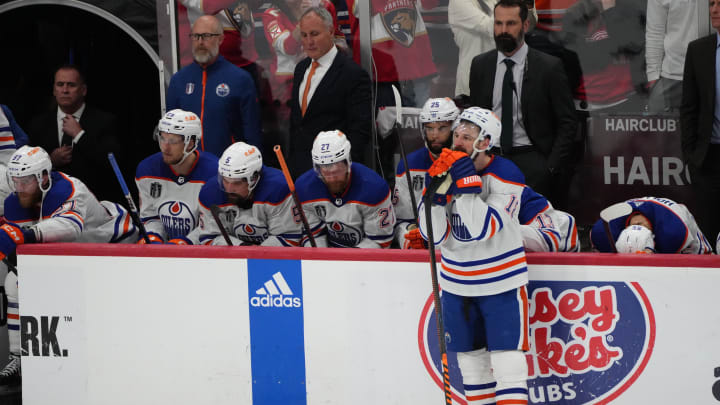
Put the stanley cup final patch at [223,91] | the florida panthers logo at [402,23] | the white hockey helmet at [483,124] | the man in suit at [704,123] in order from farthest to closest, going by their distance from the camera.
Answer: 1. the florida panthers logo at [402,23]
2. the stanley cup final patch at [223,91]
3. the man in suit at [704,123]
4. the white hockey helmet at [483,124]

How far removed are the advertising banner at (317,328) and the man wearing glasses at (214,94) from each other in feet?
6.57

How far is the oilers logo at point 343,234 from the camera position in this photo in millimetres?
5594

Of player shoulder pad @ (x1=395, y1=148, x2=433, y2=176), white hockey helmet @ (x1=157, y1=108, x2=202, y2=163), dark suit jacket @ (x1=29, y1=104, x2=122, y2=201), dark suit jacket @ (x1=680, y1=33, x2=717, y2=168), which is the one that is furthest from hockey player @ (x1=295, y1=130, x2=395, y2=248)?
dark suit jacket @ (x1=29, y1=104, x2=122, y2=201)

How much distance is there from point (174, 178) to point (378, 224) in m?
1.34

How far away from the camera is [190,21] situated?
23.7 ft

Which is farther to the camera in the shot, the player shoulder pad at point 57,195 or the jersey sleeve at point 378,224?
the jersey sleeve at point 378,224

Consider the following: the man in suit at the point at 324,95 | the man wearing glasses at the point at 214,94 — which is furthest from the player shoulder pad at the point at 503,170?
the man wearing glasses at the point at 214,94

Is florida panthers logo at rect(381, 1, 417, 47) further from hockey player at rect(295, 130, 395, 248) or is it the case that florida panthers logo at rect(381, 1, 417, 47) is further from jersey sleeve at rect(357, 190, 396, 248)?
jersey sleeve at rect(357, 190, 396, 248)

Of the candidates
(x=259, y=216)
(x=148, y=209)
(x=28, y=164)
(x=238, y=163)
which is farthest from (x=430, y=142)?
(x=28, y=164)

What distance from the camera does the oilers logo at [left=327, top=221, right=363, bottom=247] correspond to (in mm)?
5594

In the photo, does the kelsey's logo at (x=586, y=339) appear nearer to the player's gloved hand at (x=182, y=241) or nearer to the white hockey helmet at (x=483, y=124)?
the white hockey helmet at (x=483, y=124)

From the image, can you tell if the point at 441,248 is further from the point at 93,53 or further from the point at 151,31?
the point at 93,53

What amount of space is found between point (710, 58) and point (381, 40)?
2.19m

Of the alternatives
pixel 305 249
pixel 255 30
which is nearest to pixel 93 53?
pixel 255 30
